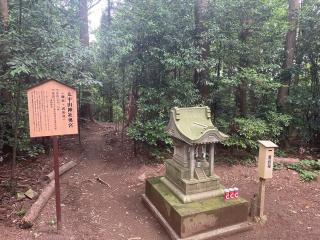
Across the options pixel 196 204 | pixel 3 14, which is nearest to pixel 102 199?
pixel 196 204

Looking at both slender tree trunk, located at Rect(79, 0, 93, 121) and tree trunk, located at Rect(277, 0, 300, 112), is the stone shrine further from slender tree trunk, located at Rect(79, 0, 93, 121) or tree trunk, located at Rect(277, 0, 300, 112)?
slender tree trunk, located at Rect(79, 0, 93, 121)

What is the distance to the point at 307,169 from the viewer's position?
28.7 ft

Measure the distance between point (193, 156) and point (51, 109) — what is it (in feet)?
10.1

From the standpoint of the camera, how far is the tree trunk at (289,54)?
10.1m

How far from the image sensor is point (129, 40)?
8391 millimetres

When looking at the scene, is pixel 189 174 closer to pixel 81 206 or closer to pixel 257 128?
pixel 81 206

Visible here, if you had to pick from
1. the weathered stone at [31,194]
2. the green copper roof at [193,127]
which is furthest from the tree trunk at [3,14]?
the green copper roof at [193,127]

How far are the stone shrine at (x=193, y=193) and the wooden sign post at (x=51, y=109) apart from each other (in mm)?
→ 2276

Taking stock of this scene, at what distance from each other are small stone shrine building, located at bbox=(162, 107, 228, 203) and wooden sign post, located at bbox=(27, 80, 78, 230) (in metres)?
2.35

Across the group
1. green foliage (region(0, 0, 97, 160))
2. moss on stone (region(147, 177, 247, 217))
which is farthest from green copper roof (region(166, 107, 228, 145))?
green foliage (region(0, 0, 97, 160))

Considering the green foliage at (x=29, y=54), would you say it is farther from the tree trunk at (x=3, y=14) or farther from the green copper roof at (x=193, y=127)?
the green copper roof at (x=193, y=127)

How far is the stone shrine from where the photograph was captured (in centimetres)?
530

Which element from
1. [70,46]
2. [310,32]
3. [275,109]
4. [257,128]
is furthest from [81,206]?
[310,32]

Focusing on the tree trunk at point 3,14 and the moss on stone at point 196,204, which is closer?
the moss on stone at point 196,204
